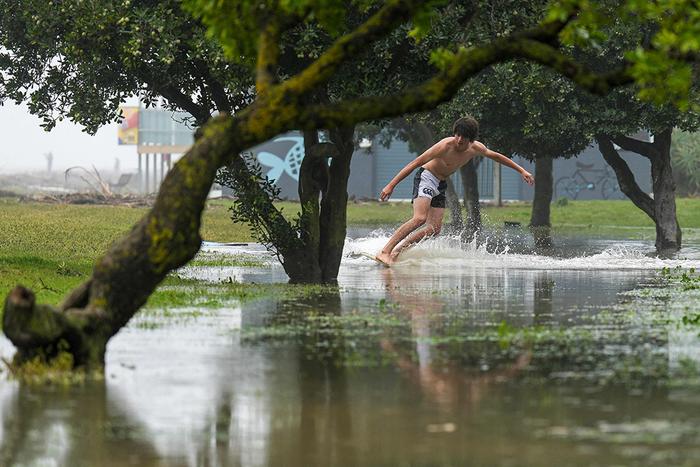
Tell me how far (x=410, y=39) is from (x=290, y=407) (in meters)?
9.55

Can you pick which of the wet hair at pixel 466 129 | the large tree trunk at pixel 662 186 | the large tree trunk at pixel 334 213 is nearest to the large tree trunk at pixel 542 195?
the large tree trunk at pixel 662 186

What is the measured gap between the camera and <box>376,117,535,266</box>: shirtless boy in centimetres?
2009

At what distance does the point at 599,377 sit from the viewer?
894 centimetres

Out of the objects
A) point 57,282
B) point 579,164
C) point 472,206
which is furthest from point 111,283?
point 579,164

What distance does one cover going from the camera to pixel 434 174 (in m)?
21.4

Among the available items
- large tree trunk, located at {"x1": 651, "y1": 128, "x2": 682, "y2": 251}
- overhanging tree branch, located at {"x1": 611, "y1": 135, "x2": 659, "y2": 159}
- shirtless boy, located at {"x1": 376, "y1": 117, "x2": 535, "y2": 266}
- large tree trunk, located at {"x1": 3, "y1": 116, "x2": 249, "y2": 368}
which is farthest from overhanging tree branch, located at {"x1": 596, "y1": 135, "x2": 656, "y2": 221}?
large tree trunk, located at {"x1": 3, "y1": 116, "x2": 249, "y2": 368}

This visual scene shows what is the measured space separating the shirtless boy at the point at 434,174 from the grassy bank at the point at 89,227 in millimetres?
3169

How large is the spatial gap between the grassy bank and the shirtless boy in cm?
317

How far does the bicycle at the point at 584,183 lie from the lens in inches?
3059

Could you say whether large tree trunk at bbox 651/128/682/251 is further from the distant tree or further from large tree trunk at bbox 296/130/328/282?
the distant tree

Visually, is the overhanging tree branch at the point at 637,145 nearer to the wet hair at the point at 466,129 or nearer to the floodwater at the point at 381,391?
the wet hair at the point at 466,129

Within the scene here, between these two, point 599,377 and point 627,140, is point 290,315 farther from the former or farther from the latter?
point 627,140

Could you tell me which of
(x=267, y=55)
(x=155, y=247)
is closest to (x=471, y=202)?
(x=267, y=55)

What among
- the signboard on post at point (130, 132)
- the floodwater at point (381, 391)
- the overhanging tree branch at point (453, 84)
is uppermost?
the signboard on post at point (130, 132)
